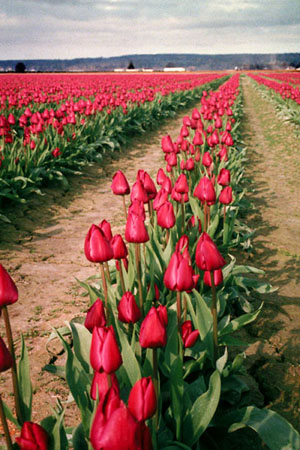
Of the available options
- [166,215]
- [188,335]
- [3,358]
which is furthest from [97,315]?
[166,215]

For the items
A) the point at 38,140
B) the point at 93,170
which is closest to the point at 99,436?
the point at 38,140

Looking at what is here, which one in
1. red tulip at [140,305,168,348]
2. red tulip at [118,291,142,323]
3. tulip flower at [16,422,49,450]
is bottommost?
tulip flower at [16,422,49,450]

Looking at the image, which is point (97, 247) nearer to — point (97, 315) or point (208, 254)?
point (97, 315)

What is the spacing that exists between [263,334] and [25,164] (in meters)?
4.20

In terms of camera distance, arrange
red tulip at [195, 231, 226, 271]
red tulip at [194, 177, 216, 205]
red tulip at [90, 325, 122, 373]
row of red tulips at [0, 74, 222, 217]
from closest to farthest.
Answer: red tulip at [90, 325, 122, 373] → red tulip at [195, 231, 226, 271] → red tulip at [194, 177, 216, 205] → row of red tulips at [0, 74, 222, 217]

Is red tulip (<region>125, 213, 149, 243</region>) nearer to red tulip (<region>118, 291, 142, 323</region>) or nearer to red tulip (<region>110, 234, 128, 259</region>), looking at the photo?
red tulip (<region>110, 234, 128, 259</region>)

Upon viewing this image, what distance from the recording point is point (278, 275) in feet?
11.1

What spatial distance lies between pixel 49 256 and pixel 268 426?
2772 mm

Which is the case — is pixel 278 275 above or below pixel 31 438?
below

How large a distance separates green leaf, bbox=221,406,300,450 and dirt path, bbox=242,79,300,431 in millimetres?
412

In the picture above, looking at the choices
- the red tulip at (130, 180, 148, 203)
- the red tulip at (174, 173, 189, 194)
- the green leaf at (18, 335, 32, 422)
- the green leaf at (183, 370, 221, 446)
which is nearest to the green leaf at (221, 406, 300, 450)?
the green leaf at (183, 370, 221, 446)

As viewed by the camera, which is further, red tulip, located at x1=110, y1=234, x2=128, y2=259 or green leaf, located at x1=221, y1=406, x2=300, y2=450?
red tulip, located at x1=110, y1=234, x2=128, y2=259

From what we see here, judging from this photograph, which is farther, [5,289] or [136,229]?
[136,229]

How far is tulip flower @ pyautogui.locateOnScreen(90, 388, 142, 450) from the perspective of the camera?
2.59 ft
